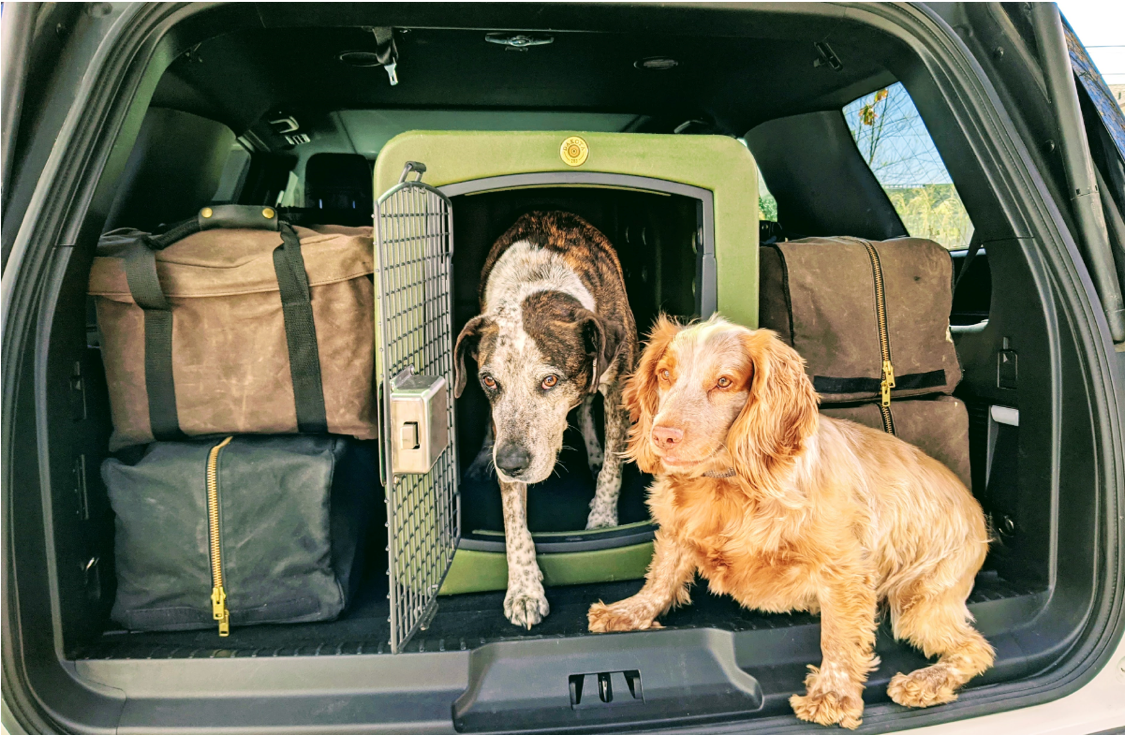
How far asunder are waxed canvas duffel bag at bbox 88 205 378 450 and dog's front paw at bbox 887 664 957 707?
1.59 metres

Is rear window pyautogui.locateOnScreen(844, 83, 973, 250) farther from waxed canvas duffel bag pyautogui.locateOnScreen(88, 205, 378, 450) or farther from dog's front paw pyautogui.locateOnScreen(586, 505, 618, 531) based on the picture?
waxed canvas duffel bag pyautogui.locateOnScreen(88, 205, 378, 450)

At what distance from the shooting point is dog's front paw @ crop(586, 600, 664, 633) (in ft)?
5.43

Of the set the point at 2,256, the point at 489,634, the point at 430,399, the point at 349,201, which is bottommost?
the point at 489,634

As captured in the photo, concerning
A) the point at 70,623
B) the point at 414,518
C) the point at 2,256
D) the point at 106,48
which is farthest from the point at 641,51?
the point at 70,623

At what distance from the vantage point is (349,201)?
11.4ft

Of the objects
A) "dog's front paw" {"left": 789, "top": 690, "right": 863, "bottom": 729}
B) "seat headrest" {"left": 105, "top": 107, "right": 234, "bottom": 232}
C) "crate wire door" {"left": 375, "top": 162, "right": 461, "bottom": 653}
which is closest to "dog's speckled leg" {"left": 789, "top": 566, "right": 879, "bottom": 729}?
"dog's front paw" {"left": 789, "top": 690, "right": 863, "bottom": 729}

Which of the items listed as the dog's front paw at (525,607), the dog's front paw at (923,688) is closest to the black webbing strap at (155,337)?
the dog's front paw at (525,607)

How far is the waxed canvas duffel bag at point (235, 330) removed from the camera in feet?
5.65

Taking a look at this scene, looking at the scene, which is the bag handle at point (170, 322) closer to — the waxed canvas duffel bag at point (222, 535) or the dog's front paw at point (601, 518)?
the waxed canvas duffel bag at point (222, 535)

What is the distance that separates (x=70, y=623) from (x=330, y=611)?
606mm

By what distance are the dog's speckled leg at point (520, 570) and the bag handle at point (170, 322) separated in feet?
2.04

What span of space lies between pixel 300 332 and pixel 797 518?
1460 millimetres

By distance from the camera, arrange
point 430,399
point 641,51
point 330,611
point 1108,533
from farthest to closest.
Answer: point 641,51, point 330,611, point 1108,533, point 430,399

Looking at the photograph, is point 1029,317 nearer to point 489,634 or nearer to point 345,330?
point 489,634
